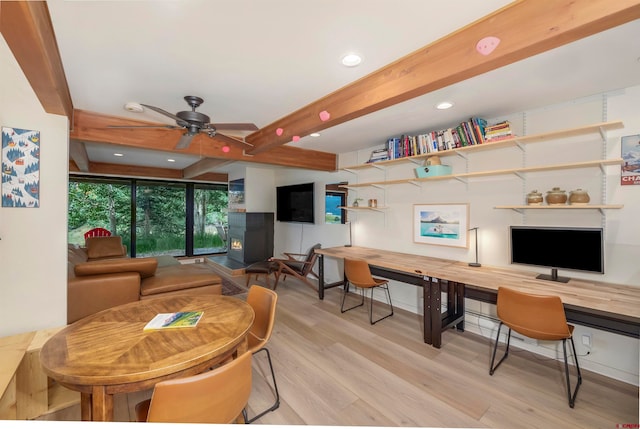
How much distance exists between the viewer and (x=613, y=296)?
1828 mm

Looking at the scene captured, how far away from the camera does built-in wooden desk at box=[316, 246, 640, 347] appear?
5.86 ft

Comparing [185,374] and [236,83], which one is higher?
[236,83]

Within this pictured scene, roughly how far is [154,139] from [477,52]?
9.96 feet

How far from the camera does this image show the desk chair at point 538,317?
182cm

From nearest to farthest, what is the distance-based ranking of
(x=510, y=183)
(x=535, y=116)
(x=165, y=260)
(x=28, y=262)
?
(x=28, y=262)
(x=535, y=116)
(x=510, y=183)
(x=165, y=260)

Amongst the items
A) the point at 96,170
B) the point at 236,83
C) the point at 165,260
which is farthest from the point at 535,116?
the point at 96,170

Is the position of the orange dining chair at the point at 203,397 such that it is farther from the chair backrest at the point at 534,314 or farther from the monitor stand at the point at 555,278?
the monitor stand at the point at 555,278

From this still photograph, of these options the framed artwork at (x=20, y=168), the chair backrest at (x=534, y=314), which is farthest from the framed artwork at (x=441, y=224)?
the framed artwork at (x=20, y=168)

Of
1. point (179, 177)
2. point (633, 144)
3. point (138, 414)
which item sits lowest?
point (138, 414)

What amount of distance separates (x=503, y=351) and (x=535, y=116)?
7.50ft

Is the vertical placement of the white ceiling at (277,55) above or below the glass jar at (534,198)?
above

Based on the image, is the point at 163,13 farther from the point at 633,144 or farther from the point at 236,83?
the point at 633,144

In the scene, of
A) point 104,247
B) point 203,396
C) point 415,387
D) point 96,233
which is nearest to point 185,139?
point 203,396

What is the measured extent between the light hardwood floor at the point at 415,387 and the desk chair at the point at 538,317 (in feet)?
0.62
